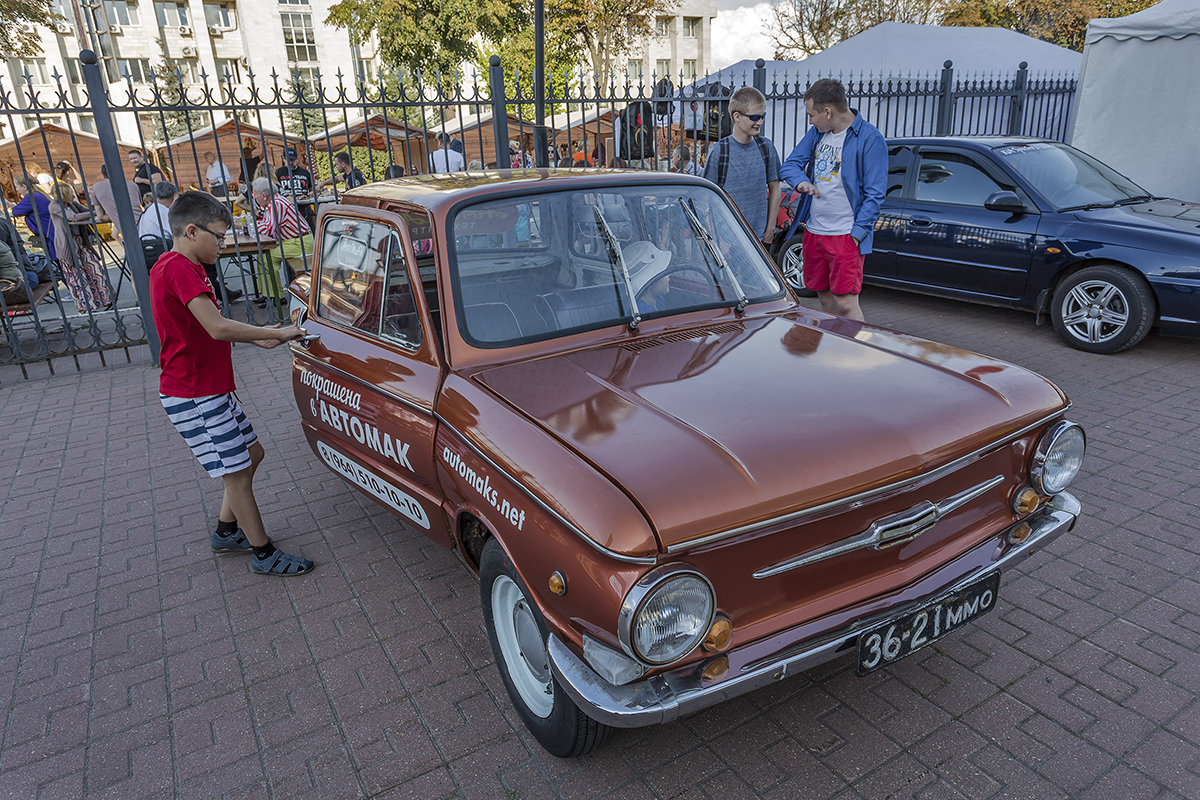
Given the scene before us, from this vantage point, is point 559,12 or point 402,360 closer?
point 402,360

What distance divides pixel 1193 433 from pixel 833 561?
4.11m

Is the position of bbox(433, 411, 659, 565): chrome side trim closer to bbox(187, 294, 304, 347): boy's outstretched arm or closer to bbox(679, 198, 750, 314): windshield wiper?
bbox(187, 294, 304, 347): boy's outstretched arm

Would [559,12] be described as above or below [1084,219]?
above

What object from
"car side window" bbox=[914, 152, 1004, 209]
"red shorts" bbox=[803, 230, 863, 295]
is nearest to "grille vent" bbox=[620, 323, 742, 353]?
"red shorts" bbox=[803, 230, 863, 295]

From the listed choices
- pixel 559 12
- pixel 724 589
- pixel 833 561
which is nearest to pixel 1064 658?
pixel 833 561

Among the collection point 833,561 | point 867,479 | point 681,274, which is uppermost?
point 681,274

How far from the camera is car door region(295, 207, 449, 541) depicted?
9.77 feet

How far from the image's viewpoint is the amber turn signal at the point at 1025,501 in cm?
261

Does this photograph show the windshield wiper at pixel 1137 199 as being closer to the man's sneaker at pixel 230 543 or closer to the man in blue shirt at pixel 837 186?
the man in blue shirt at pixel 837 186

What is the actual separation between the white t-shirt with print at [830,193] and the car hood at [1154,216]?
2664 mm

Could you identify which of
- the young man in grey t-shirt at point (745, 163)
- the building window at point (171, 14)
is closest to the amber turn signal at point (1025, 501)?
the young man in grey t-shirt at point (745, 163)

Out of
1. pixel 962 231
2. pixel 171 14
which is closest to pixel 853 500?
pixel 962 231

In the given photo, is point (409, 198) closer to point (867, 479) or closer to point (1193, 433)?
point (867, 479)

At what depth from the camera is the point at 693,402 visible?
246 cm
